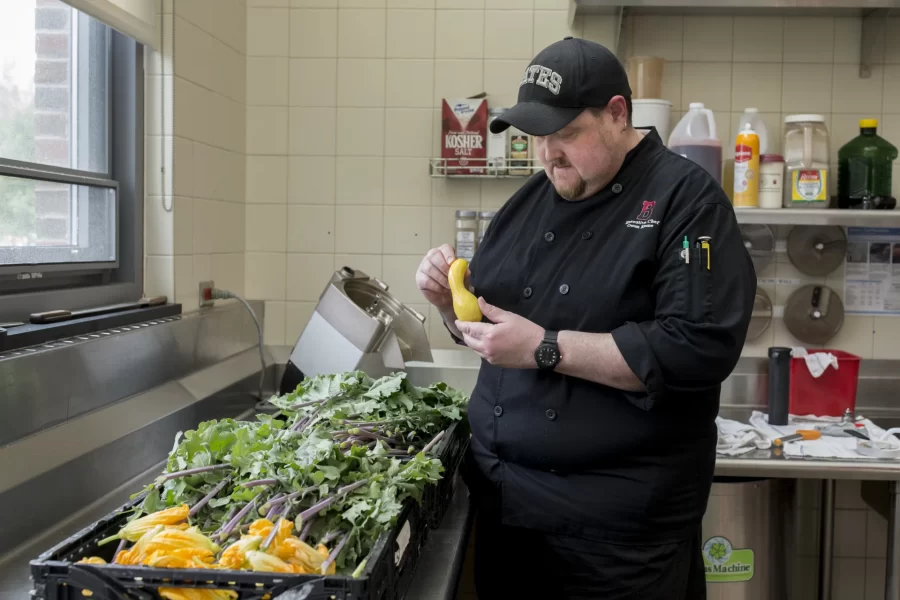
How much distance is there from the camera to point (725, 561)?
8.03 feet

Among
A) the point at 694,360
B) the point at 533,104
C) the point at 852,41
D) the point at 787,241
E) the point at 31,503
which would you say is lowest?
the point at 31,503

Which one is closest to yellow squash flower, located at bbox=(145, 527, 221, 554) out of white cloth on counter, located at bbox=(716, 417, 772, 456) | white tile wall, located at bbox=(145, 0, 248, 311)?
white tile wall, located at bbox=(145, 0, 248, 311)

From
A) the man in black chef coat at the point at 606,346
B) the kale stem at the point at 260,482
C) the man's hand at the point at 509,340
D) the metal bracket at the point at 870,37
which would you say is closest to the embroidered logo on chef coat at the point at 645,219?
the man in black chef coat at the point at 606,346

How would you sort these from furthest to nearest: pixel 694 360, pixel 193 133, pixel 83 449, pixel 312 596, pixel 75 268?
pixel 193 133 < pixel 75 268 < pixel 83 449 < pixel 694 360 < pixel 312 596

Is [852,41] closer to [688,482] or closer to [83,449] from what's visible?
[688,482]

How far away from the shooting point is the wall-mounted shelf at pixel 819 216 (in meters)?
2.72

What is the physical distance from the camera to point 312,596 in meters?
1.00

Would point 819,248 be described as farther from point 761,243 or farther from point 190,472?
point 190,472

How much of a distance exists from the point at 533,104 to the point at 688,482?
743 millimetres

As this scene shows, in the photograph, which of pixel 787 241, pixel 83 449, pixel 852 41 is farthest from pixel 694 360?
pixel 852 41

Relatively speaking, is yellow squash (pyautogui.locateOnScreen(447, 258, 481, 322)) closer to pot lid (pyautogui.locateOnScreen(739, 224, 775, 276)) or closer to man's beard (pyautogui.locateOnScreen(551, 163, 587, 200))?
man's beard (pyautogui.locateOnScreen(551, 163, 587, 200))

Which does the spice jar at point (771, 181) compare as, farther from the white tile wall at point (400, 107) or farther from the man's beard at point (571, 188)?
the man's beard at point (571, 188)

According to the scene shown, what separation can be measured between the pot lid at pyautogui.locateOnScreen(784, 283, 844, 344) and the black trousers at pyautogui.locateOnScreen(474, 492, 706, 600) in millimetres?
1436

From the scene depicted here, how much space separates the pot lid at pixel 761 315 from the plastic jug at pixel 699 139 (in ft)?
1.53
